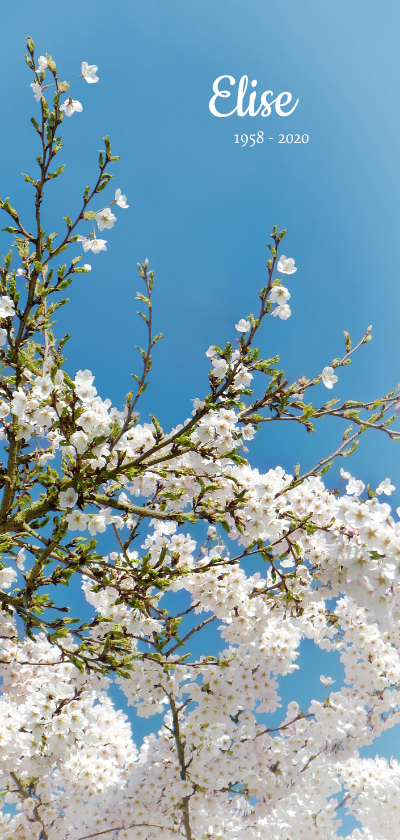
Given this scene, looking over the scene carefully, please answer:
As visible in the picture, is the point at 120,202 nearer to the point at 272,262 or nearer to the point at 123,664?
the point at 272,262

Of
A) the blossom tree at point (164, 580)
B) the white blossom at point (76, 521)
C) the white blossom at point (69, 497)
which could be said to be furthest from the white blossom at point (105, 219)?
the white blossom at point (76, 521)

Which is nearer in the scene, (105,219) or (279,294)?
(279,294)

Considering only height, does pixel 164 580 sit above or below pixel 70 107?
below

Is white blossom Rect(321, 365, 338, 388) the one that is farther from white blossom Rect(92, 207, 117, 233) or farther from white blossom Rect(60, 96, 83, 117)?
white blossom Rect(60, 96, 83, 117)

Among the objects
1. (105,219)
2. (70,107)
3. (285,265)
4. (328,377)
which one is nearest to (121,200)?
(105,219)

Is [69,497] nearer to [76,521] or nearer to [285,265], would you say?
[76,521]

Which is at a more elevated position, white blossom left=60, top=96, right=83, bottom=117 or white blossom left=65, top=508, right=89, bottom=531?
white blossom left=60, top=96, right=83, bottom=117

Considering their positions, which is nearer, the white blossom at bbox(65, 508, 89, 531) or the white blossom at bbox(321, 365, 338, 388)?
the white blossom at bbox(65, 508, 89, 531)

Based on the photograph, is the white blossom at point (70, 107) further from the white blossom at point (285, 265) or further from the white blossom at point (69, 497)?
the white blossom at point (69, 497)

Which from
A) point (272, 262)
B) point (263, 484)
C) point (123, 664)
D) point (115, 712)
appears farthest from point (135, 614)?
point (115, 712)

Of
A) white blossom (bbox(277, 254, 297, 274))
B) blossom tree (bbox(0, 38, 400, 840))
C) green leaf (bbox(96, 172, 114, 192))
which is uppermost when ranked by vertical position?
green leaf (bbox(96, 172, 114, 192))

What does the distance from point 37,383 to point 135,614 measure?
9.01 ft

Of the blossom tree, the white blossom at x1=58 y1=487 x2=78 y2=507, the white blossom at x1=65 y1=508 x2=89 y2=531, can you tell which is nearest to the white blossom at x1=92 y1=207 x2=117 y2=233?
the blossom tree

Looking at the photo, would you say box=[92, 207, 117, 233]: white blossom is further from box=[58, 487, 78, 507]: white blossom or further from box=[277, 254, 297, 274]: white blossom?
box=[58, 487, 78, 507]: white blossom
